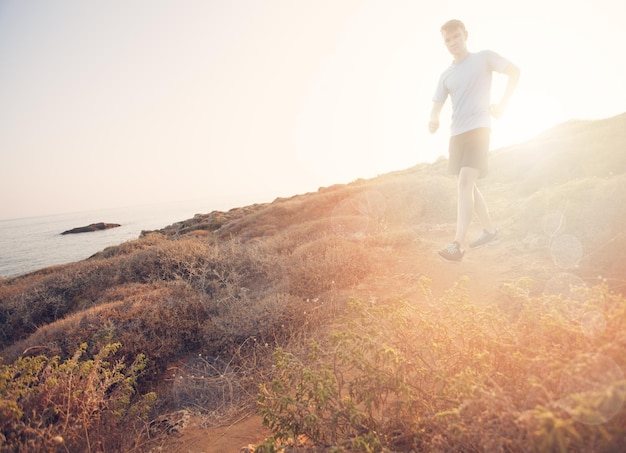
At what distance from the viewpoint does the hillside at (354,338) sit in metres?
1.31

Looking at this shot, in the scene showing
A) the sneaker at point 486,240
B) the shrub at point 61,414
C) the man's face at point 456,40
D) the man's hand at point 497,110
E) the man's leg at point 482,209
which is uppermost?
the man's face at point 456,40

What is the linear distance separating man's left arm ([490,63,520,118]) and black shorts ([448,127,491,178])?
0.79ft

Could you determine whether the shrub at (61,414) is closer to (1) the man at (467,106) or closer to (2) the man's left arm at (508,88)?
(1) the man at (467,106)

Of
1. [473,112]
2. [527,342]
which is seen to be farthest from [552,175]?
[527,342]

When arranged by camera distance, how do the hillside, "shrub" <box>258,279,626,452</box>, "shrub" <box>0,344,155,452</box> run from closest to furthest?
"shrub" <box>258,279,626,452</box> < the hillside < "shrub" <box>0,344,155,452</box>

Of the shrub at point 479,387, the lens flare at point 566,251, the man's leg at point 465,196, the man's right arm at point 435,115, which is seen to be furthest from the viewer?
the man's right arm at point 435,115

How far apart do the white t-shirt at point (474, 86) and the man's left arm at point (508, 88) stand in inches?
2.3

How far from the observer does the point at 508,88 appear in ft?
13.2

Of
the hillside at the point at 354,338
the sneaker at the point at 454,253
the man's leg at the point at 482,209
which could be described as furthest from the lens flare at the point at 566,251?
the sneaker at the point at 454,253

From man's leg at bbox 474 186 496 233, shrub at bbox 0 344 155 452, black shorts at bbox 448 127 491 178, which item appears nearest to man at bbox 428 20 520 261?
black shorts at bbox 448 127 491 178

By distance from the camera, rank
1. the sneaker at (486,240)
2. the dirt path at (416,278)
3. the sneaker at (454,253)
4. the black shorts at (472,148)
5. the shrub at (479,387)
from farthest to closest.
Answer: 1. the sneaker at (486,240)
2. the sneaker at (454,253)
3. the black shorts at (472,148)
4. the dirt path at (416,278)
5. the shrub at (479,387)

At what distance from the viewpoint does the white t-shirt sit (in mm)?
Result: 4051

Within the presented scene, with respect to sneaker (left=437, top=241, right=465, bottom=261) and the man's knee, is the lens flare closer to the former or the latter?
sneaker (left=437, top=241, right=465, bottom=261)

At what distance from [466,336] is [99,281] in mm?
7205
